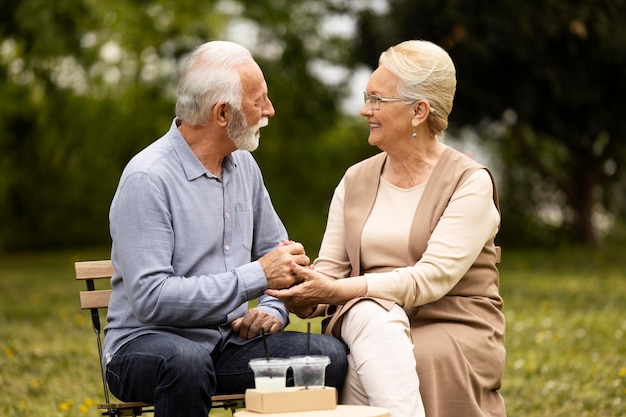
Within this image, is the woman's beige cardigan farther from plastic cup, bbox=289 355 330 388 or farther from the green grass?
the green grass

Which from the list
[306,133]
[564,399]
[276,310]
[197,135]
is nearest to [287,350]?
[276,310]

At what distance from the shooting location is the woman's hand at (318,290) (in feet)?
13.0

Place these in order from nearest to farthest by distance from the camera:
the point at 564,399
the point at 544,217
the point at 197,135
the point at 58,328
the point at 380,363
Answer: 1. the point at 380,363
2. the point at 197,135
3. the point at 564,399
4. the point at 58,328
5. the point at 544,217

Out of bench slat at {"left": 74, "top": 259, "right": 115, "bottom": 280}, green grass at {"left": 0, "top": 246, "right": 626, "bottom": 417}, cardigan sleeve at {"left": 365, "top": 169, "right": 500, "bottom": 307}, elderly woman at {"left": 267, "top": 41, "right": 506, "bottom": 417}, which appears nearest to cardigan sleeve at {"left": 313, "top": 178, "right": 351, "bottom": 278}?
elderly woman at {"left": 267, "top": 41, "right": 506, "bottom": 417}

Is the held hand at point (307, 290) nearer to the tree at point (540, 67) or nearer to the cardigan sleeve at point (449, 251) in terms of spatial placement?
the cardigan sleeve at point (449, 251)

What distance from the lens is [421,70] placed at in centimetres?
427

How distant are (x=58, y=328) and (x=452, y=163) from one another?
6.70m

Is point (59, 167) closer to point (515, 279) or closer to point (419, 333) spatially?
point (515, 279)

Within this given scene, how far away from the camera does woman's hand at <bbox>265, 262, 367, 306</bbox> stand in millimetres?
3977

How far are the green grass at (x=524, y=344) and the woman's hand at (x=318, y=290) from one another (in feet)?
8.58

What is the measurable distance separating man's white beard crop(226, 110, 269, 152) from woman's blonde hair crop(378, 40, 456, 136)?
2.02 feet

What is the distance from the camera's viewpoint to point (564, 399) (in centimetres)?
663

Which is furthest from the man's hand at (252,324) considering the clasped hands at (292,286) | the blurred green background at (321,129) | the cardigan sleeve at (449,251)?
the blurred green background at (321,129)

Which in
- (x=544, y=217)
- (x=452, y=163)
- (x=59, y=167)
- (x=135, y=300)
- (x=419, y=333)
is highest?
(x=452, y=163)
